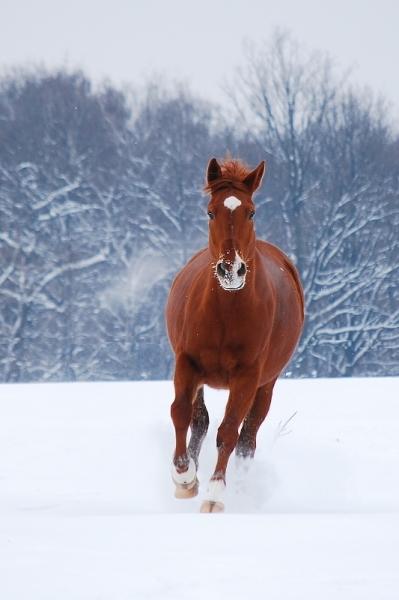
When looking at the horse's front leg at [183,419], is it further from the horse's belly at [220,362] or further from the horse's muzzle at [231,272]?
the horse's muzzle at [231,272]

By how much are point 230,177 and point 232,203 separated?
1.25 ft

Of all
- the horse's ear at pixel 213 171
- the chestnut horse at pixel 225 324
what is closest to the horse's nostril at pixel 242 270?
the chestnut horse at pixel 225 324

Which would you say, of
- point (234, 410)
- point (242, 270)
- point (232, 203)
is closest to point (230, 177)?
point (232, 203)

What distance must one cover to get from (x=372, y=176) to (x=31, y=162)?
1049 cm

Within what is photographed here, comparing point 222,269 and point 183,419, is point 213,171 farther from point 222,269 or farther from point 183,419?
point 183,419

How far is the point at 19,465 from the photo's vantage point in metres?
9.07

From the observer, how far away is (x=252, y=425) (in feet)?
27.5

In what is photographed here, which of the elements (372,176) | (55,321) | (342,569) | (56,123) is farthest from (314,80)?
(342,569)

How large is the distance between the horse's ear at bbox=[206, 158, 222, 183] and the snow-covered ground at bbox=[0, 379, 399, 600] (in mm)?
2088

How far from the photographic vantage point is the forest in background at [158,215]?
106ft

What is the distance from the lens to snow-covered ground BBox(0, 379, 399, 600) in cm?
384

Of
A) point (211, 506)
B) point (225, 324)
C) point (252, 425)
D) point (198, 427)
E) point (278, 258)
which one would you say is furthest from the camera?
point (278, 258)

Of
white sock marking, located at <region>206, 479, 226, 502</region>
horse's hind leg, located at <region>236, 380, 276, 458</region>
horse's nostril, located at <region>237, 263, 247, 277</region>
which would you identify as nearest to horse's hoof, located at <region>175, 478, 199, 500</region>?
white sock marking, located at <region>206, 479, 226, 502</region>

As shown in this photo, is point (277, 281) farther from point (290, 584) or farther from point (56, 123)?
point (56, 123)
